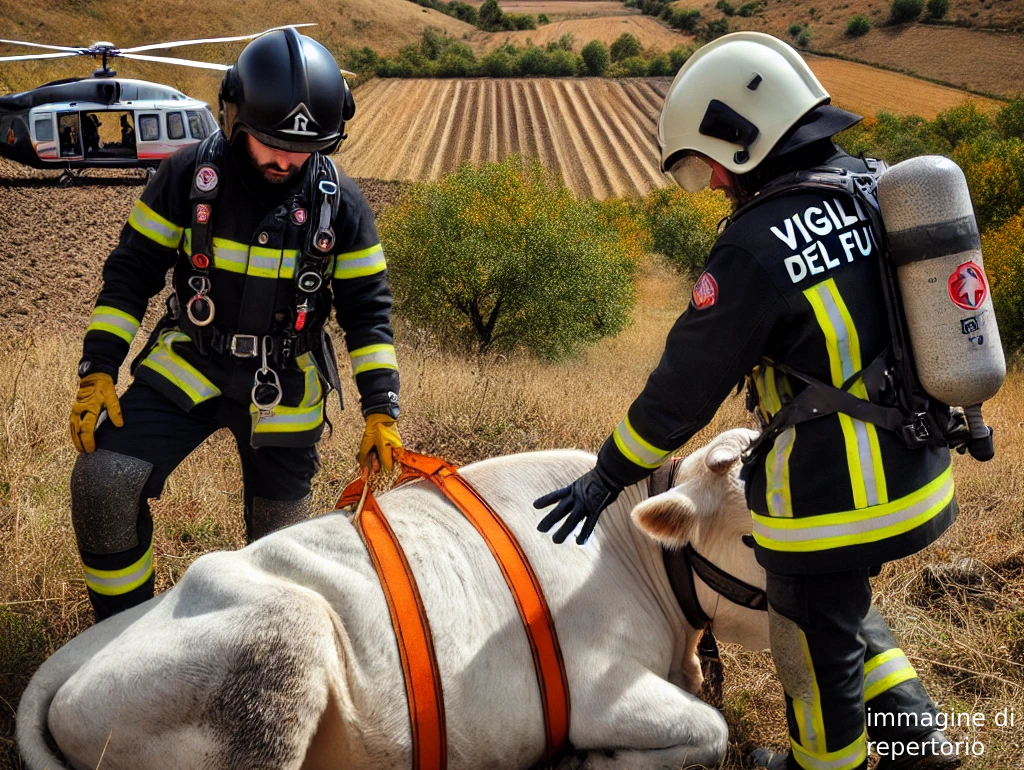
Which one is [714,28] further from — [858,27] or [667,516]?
[667,516]

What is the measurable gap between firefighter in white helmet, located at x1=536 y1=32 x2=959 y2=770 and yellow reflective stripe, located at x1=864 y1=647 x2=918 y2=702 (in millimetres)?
307

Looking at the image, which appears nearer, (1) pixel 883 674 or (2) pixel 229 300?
(1) pixel 883 674

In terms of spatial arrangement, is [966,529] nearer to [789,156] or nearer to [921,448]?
[921,448]

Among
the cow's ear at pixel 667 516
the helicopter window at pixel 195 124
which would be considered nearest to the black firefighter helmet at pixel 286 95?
the cow's ear at pixel 667 516

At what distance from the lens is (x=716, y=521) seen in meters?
2.96

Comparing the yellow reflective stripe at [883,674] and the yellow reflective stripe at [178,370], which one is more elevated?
the yellow reflective stripe at [178,370]

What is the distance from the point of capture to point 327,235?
11.1 feet

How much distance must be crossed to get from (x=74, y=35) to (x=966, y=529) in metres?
67.5

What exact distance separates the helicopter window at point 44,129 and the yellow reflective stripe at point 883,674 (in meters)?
32.1

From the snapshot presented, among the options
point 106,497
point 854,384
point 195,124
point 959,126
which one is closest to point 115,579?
point 106,497

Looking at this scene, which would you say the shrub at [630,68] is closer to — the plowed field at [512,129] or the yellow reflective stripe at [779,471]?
the plowed field at [512,129]

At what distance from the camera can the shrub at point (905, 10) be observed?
63.8 meters

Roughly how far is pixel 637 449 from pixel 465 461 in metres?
3.48

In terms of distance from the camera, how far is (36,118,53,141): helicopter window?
92.4 feet
